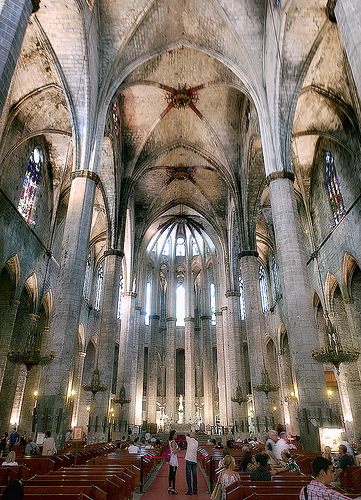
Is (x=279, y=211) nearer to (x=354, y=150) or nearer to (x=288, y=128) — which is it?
(x=288, y=128)

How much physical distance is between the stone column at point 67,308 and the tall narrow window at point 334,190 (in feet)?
37.6

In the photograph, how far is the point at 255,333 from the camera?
1838 cm

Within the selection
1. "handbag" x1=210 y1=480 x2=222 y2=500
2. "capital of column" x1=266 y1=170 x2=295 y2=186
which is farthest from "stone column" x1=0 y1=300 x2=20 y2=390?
"handbag" x1=210 y1=480 x2=222 y2=500

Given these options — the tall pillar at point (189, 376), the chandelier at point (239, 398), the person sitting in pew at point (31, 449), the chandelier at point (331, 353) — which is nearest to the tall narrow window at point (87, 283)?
the tall pillar at point (189, 376)

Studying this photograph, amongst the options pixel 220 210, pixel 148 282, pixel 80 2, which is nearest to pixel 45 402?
pixel 80 2

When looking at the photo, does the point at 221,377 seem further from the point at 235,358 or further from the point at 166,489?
the point at 166,489

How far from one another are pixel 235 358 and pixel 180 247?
55.1ft

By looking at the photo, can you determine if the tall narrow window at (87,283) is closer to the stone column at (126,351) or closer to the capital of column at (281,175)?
the stone column at (126,351)

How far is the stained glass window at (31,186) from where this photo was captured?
17.8 m

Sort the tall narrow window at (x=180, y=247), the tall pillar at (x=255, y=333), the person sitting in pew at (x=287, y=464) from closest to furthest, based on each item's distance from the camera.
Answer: the person sitting in pew at (x=287, y=464), the tall pillar at (x=255, y=333), the tall narrow window at (x=180, y=247)

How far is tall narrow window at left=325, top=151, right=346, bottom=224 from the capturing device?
17.7m

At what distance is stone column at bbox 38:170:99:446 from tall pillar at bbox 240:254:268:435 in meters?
9.72

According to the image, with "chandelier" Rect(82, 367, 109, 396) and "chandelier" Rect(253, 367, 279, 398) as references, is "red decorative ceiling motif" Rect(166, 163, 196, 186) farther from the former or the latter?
"chandelier" Rect(82, 367, 109, 396)

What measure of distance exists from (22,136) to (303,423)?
15867mm
